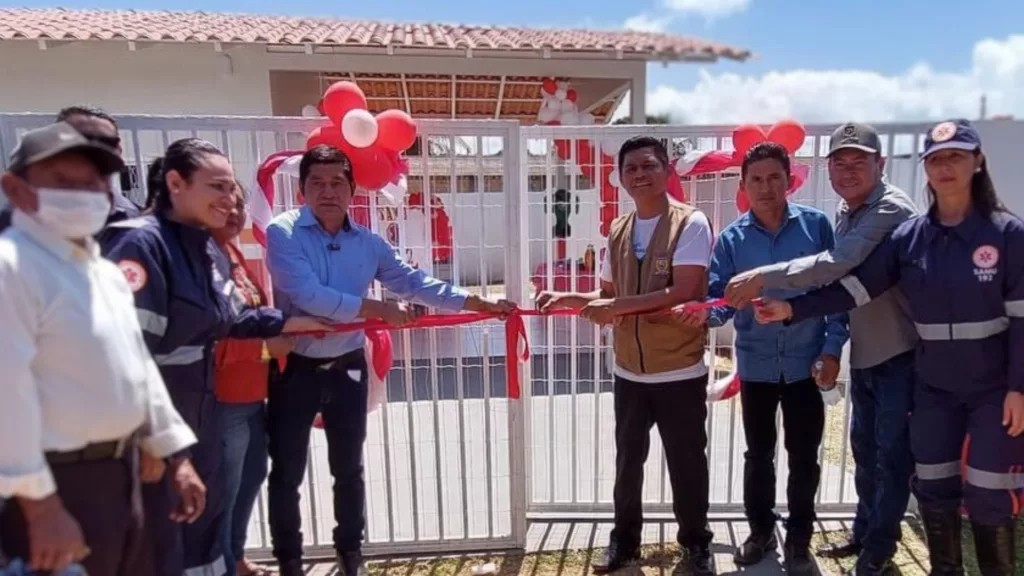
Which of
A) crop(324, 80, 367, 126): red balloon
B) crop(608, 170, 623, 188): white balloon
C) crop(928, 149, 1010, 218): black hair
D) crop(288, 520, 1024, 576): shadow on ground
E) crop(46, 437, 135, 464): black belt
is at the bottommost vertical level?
crop(288, 520, 1024, 576): shadow on ground

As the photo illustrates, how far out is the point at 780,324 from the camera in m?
2.68

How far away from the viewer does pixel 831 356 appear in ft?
8.68

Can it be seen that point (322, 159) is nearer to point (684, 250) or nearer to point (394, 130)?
point (394, 130)

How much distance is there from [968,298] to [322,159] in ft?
7.60

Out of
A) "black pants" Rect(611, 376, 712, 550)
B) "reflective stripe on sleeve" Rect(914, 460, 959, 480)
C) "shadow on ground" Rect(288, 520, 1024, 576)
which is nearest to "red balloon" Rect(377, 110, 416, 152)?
"black pants" Rect(611, 376, 712, 550)

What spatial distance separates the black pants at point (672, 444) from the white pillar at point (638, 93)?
7.99 metres

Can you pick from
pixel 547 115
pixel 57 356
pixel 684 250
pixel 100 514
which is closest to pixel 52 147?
pixel 57 356

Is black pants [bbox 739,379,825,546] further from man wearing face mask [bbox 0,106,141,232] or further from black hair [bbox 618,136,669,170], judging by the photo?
man wearing face mask [bbox 0,106,141,232]

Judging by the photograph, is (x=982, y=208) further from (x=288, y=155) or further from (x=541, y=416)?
(x=541, y=416)

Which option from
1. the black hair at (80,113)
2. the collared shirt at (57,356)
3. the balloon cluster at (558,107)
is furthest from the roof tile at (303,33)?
the collared shirt at (57,356)

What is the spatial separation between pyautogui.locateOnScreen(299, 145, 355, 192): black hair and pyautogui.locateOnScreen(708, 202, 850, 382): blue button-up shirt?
1564mm

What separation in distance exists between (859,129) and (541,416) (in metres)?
3.00

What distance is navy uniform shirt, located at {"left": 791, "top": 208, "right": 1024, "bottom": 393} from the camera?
2.17 m

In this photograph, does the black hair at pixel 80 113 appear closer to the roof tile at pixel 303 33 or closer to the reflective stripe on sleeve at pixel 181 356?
the reflective stripe on sleeve at pixel 181 356
